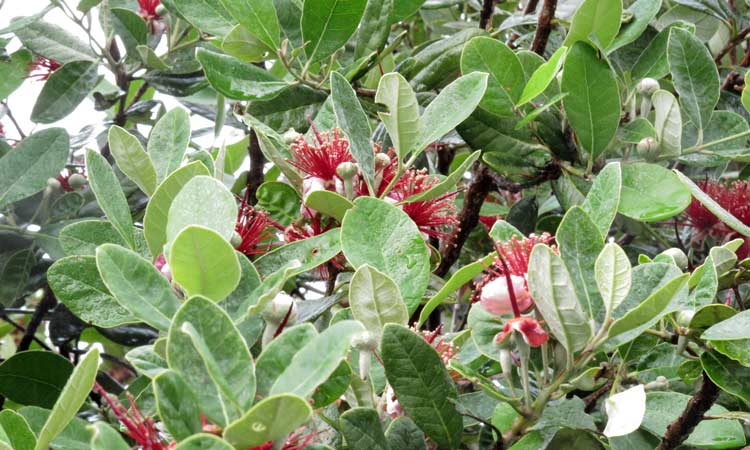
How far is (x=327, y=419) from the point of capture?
0.83 m

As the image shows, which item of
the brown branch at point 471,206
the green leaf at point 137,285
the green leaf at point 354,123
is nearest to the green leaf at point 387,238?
the green leaf at point 354,123

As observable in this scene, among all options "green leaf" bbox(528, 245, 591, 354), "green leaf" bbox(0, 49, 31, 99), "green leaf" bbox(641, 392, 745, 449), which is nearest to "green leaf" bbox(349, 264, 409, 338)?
"green leaf" bbox(528, 245, 591, 354)

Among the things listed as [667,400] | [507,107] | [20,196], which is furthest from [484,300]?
[20,196]

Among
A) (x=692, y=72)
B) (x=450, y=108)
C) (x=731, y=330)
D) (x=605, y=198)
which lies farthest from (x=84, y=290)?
(x=692, y=72)

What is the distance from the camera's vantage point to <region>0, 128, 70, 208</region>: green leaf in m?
1.32

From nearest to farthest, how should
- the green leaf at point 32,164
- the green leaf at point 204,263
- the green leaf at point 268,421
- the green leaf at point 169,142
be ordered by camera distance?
1. the green leaf at point 268,421
2. the green leaf at point 204,263
3. the green leaf at point 169,142
4. the green leaf at point 32,164

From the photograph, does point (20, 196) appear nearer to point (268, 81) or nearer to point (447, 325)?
point (268, 81)

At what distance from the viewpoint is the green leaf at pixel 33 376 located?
1.26m

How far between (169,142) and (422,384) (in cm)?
41

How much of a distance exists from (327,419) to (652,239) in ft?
3.97

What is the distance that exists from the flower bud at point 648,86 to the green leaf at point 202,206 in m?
0.73

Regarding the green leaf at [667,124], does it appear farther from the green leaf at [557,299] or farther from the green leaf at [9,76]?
the green leaf at [9,76]

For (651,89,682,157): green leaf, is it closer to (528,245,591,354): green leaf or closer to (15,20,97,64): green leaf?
(528,245,591,354): green leaf

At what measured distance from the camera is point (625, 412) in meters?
0.77
